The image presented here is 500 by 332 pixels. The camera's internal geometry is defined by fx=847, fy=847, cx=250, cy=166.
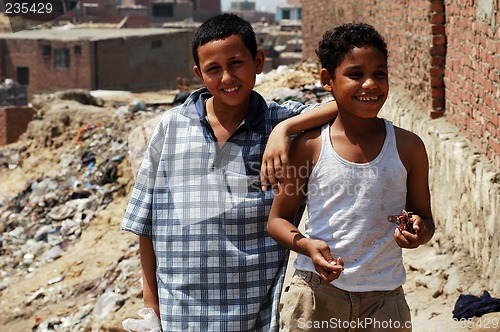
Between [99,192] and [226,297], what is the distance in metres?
8.18

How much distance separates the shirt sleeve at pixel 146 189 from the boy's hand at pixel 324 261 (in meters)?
0.64

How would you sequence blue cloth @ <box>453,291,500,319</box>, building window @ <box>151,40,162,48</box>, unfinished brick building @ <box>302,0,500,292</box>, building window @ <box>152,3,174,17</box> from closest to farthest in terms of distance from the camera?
blue cloth @ <box>453,291,500,319</box> → unfinished brick building @ <box>302,0,500,292</box> → building window @ <box>151,40,162,48</box> → building window @ <box>152,3,174,17</box>

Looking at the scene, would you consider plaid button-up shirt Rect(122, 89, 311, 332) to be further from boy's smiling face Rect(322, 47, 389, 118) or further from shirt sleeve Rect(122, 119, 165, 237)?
boy's smiling face Rect(322, 47, 389, 118)

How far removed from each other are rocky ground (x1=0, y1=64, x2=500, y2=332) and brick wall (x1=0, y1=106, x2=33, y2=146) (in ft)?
14.2

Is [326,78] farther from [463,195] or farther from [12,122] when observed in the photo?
[12,122]

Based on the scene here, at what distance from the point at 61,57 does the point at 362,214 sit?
27.2 metres

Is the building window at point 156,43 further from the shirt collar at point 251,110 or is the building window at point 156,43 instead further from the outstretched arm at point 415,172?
the outstretched arm at point 415,172

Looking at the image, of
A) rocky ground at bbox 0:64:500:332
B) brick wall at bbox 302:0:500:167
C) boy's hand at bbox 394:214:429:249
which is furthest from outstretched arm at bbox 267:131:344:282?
brick wall at bbox 302:0:500:167

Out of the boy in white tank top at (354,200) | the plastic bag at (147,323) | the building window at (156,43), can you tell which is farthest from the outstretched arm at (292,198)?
the building window at (156,43)

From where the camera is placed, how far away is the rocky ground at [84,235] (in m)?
4.82

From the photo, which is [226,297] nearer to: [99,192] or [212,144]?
[212,144]

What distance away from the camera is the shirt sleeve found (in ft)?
8.64

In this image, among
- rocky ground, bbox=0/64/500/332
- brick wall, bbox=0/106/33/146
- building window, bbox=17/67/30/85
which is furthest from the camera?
building window, bbox=17/67/30/85

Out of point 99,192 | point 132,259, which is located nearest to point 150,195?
point 132,259
